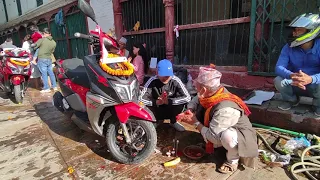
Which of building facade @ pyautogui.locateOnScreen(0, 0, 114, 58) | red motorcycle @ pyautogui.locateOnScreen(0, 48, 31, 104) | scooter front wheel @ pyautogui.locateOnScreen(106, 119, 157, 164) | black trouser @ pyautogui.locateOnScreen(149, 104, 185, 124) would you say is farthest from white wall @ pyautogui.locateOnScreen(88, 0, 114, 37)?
scooter front wheel @ pyautogui.locateOnScreen(106, 119, 157, 164)

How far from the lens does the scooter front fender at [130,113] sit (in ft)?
7.44

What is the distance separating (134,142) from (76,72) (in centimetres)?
142

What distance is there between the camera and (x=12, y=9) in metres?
18.7

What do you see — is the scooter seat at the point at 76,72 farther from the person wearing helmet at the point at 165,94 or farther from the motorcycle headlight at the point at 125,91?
the person wearing helmet at the point at 165,94

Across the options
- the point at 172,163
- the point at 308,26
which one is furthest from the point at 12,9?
the point at 308,26

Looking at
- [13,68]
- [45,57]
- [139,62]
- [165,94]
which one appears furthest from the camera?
[45,57]

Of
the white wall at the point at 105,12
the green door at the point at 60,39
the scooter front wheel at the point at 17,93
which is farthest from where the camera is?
the green door at the point at 60,39

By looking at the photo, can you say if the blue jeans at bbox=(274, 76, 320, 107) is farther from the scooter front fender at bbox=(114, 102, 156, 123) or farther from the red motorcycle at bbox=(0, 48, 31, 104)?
the red motorcycle at bbox=(0, 48, 31, 104)

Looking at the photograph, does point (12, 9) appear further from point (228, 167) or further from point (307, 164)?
point (307, 164)

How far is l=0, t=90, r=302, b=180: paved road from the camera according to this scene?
2211 mm

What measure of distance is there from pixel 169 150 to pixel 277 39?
105 inches

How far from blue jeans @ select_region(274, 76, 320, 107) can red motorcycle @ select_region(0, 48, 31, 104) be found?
5.19 meters

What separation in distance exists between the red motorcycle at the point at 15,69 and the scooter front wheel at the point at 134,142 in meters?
3.64

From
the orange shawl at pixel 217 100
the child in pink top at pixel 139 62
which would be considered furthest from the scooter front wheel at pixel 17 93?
the orange shawl at pixel 217 100
